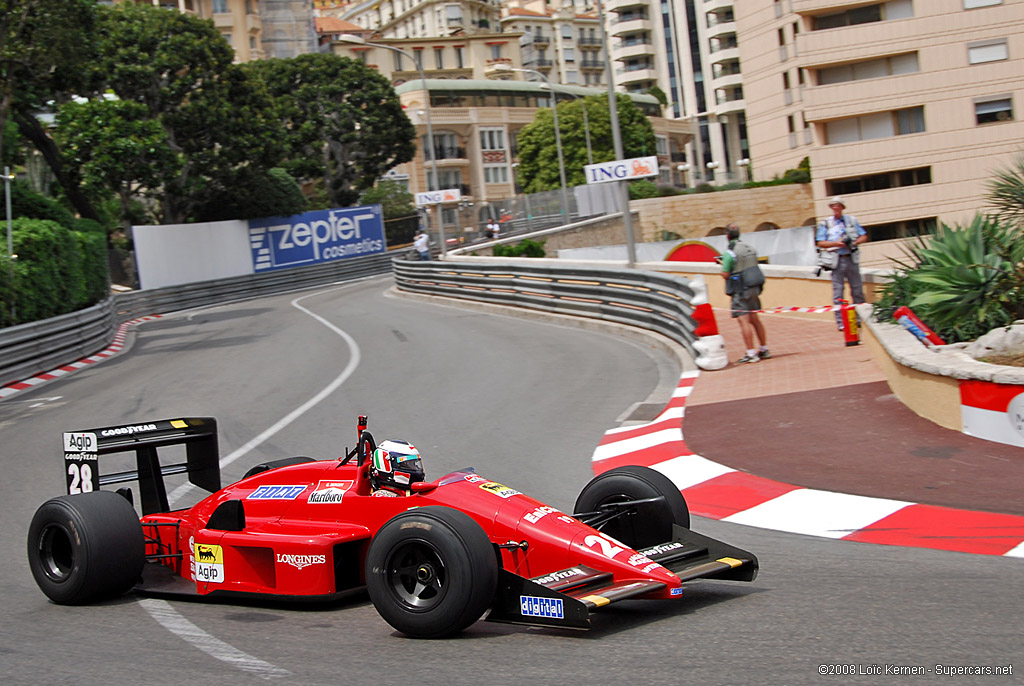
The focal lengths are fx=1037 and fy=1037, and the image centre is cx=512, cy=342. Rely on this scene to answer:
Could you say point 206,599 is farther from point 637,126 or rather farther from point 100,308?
point 637,126

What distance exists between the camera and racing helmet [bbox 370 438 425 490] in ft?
18.4

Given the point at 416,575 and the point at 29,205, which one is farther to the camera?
the point at 29,205

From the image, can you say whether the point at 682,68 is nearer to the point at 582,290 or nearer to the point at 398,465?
the point at 582,290

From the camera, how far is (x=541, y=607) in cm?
479

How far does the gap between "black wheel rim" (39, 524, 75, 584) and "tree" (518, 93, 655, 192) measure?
71.9 m

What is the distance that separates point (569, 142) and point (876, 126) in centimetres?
3392

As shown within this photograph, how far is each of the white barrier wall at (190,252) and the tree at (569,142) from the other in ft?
122

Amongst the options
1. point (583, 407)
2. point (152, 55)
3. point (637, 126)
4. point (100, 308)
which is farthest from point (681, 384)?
point (637, 126)

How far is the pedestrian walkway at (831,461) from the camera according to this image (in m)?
6.59

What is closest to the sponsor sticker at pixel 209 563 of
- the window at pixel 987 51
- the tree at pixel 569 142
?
the window at pixel 987 51

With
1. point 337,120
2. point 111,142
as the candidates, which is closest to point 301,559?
point 111,142

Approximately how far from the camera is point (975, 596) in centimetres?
493

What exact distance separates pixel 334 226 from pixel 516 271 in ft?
81.0

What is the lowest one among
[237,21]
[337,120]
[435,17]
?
[337,120]
